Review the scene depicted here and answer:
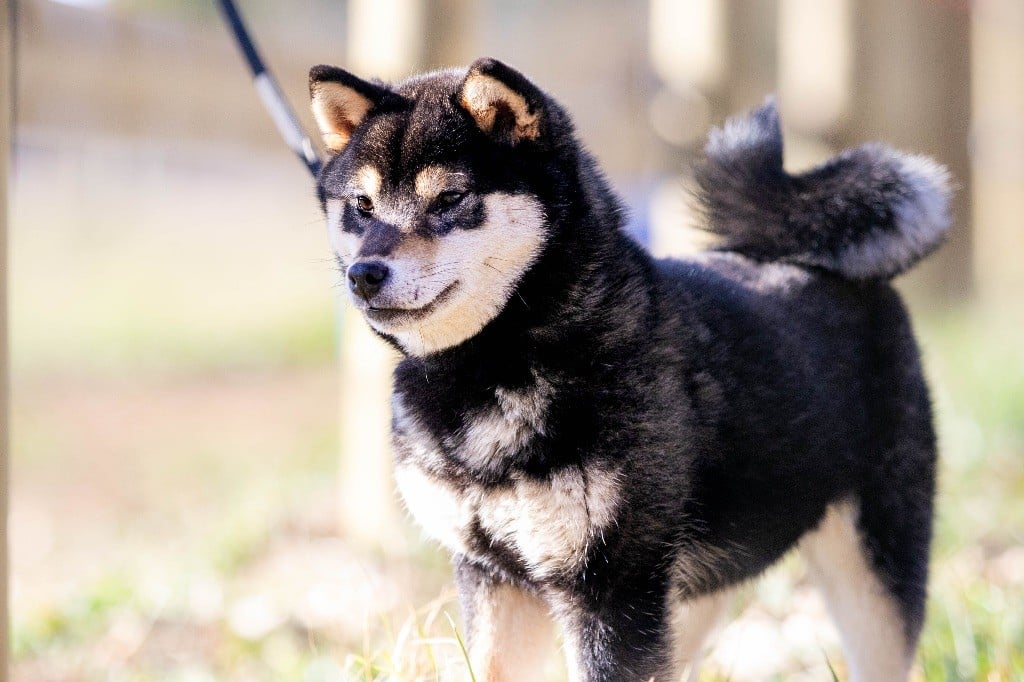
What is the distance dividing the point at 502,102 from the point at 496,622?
1.25 m

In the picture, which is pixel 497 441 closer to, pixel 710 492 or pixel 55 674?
pixel 710 492

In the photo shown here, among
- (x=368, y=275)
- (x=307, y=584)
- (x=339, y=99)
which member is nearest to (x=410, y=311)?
(x=368, y=275)

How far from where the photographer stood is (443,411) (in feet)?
7.75

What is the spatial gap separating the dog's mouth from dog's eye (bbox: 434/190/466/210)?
197mm

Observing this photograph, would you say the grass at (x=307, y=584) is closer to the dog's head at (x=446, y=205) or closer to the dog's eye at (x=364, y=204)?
the dog's head at (x=446, y=205)

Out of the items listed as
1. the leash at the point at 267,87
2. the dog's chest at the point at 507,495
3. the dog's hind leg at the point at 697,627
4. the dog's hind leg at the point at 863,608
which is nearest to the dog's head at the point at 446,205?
the dog's chest at the point at 507,495

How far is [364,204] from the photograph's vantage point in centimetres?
244

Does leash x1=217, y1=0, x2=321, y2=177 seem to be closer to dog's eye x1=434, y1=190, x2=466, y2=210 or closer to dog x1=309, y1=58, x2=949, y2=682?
dog x1=309, y1=58, x2=949, y2=682

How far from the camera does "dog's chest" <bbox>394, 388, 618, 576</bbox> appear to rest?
2178 millimetres

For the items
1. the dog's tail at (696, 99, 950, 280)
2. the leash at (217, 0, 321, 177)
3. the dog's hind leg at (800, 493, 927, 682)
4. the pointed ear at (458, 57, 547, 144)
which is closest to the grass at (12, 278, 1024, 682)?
the dog's hind leg at (800, 493, 927, 682)

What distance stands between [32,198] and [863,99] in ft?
25.8

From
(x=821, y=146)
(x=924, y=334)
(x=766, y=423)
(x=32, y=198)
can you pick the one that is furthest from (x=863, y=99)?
(x=32, y=198)

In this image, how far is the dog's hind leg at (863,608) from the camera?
9.45 feet

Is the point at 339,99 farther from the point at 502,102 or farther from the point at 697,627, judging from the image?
the point at 697,627
